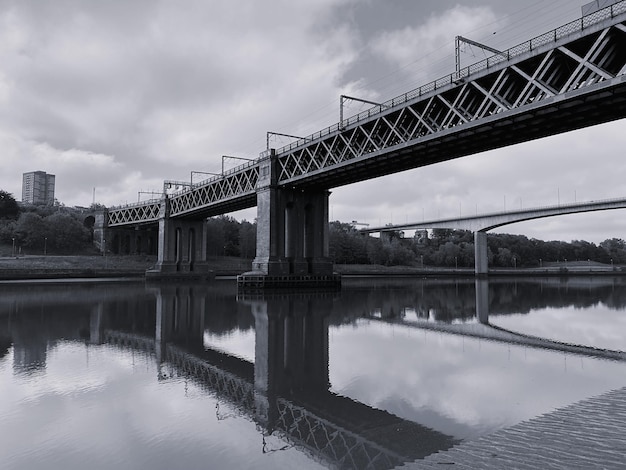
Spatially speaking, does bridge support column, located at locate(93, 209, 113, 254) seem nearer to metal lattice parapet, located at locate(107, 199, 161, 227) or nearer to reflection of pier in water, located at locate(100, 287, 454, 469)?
metal lattice parapet, located at locate(107, 199, 161, 227)

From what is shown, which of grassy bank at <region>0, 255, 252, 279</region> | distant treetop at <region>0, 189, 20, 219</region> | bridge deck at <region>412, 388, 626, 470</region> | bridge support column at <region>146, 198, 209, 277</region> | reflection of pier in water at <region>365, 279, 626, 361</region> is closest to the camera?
bridge deck at <region>412, 388, 626, 470</region>

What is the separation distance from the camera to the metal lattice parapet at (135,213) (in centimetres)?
9936

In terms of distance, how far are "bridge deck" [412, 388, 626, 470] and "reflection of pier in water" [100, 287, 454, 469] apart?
64.3 inches

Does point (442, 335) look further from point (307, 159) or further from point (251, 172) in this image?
point (251, 172)

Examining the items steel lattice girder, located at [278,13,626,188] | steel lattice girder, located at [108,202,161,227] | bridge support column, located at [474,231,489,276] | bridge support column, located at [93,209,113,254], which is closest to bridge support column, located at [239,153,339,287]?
steel lattice girder, located at [278,13,626,188]

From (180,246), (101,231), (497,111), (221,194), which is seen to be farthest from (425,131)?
(101,231)

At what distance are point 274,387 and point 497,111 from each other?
29.0 m

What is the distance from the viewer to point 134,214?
110 meters

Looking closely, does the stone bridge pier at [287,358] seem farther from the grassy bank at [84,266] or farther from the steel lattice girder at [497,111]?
the grassy bank at [84,266]

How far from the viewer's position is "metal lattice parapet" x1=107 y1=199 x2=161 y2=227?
3912 inches

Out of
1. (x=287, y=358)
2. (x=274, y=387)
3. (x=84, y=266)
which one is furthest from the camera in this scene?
(x=84, y=266)

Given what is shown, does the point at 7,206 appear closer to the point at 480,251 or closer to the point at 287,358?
the point at 480,251

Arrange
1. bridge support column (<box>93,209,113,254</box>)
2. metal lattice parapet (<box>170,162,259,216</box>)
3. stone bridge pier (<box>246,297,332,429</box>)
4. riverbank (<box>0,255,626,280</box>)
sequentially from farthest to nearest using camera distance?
bridge support column (<box>93,209,113,254</box>) < riverbank (<box>0,255,626,280</box>) < metal lattice parapet (<box>170,162,259,216</box>) < stone bridge pier (<box>246,297,332,429</box>)

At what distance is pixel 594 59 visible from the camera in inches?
1053
